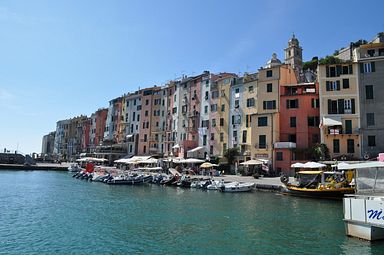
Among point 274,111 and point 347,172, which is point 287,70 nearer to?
point 274,111

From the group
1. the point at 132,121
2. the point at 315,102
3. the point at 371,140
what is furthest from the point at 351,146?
the point at 132,121

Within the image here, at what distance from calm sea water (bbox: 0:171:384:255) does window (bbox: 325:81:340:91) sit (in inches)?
Result: 916

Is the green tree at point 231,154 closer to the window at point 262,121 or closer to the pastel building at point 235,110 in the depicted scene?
the pastel building at point 235,110

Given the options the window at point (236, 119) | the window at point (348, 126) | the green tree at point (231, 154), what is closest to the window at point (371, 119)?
the window at point (348, 126)

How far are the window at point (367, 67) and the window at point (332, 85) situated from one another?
12.1 ft

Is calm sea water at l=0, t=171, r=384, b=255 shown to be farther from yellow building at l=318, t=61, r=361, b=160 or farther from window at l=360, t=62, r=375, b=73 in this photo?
window at l=360, t=62, r=375, b=73

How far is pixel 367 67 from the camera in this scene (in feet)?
162

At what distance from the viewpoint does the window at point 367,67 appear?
49188mm

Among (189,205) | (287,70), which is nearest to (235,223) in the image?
(189,205)

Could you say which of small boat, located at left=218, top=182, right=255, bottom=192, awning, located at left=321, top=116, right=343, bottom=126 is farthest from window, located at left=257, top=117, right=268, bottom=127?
small boat, located at left=218, top=182, right=255, bottom=192

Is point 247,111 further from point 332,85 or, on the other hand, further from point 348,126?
point 348,126

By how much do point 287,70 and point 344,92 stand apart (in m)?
12.6

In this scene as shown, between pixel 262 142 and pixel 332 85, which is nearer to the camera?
pixel 332 85

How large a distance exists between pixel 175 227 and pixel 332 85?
39229 millimetres
